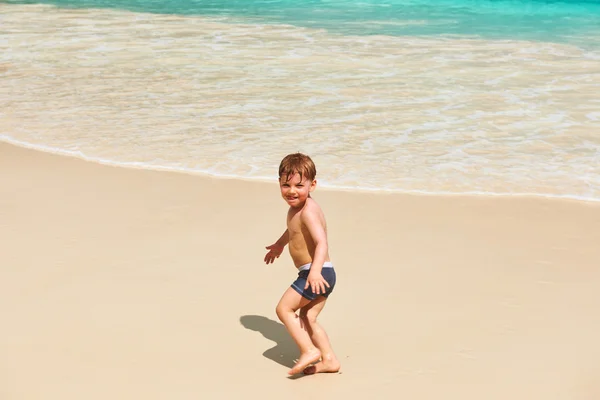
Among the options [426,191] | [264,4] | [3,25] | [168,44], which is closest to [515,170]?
[426,191]

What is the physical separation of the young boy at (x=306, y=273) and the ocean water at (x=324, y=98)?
7.47 ft

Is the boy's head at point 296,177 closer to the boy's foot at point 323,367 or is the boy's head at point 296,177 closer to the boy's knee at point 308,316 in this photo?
the boy's knee at point 308,316

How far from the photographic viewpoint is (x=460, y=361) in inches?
129

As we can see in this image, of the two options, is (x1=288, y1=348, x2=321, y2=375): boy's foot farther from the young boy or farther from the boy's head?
the boy's head

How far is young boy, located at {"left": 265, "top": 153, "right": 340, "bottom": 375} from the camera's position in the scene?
321cm

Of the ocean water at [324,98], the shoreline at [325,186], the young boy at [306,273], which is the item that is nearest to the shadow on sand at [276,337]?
the young boy at [306,273]

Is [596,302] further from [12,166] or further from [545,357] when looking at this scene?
[12,166]

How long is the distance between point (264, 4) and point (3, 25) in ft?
20.4

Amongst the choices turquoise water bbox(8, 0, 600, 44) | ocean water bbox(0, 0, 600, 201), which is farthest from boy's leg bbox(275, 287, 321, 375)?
turquoise water bbox(8, 0, 600, 44)

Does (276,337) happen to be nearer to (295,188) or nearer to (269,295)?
(269,295)

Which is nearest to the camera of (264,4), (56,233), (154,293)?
(154,293)

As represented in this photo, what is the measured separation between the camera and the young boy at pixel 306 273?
321cm

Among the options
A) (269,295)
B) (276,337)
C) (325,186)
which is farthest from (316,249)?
(325,186)

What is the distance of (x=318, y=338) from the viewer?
3250 mm
